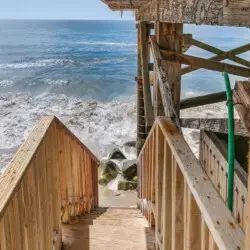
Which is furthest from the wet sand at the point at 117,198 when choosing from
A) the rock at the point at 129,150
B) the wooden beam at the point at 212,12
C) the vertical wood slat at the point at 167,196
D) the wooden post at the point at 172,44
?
the wooden beam at the point at 212,12

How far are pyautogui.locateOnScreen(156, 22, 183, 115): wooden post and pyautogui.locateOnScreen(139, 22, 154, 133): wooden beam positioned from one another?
790mm

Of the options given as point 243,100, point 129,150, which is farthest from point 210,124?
point 129,150

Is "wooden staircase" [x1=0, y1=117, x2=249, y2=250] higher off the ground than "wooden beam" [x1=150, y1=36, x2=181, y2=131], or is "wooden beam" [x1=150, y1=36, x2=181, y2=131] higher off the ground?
"wooden beam" [x1=150, y1=36, x2=181, y2=131]

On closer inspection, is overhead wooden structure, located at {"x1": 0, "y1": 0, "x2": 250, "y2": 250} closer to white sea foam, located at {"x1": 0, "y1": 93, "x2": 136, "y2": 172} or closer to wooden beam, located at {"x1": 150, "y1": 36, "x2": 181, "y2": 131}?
wooden beam, located at {"x1": 150, "y1": 36, "x2": 181, "y2": 131}

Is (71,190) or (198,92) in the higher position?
(71,190)

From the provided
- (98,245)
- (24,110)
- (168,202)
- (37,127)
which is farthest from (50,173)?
(24,110)

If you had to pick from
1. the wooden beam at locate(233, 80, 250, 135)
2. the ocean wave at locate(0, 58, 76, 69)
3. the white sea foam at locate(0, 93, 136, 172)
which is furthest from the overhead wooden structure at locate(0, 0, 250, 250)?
the ocean wave at locate(0, 58, 76, 69)

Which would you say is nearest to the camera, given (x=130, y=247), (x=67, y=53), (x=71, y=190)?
(x=130, y=247)

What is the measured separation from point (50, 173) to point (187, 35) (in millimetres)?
3976

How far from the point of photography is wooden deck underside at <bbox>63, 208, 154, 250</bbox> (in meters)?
3.72

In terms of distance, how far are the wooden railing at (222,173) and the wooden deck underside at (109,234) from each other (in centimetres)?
88

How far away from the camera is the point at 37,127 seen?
9.11 ft

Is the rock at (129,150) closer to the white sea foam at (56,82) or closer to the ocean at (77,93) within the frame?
the ocean at (77,93)

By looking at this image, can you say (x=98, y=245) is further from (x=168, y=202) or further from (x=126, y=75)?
(x=126, y=75)
